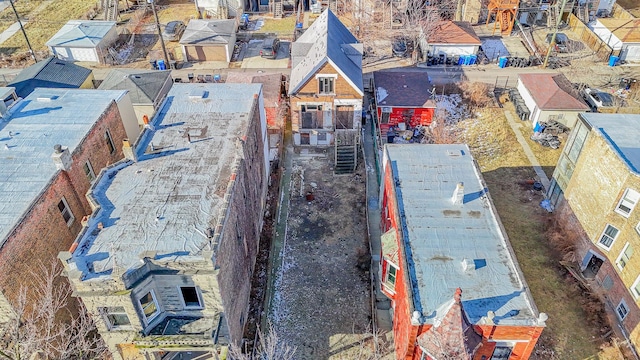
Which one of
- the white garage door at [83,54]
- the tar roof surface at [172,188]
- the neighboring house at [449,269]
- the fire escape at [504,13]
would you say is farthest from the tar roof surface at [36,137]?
the fire escape at [504,13]

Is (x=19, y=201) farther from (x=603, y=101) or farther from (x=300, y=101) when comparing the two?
(x=603, y=101)

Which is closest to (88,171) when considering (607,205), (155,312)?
(155,312)

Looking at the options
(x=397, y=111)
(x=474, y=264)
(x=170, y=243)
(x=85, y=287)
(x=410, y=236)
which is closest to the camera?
(x=85, y=287)

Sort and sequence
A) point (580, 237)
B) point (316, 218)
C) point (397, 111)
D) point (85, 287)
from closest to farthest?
1. point (85, 287)
2. point (580, 237)
3. point (316, 218)
4. point (397, 111)

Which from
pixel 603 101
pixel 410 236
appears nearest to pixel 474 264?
pixel 410 236

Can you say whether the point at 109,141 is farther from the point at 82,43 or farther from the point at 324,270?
the point at 82,43

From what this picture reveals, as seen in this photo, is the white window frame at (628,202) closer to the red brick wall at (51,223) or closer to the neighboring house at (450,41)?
the neighboring house at (450,41)
